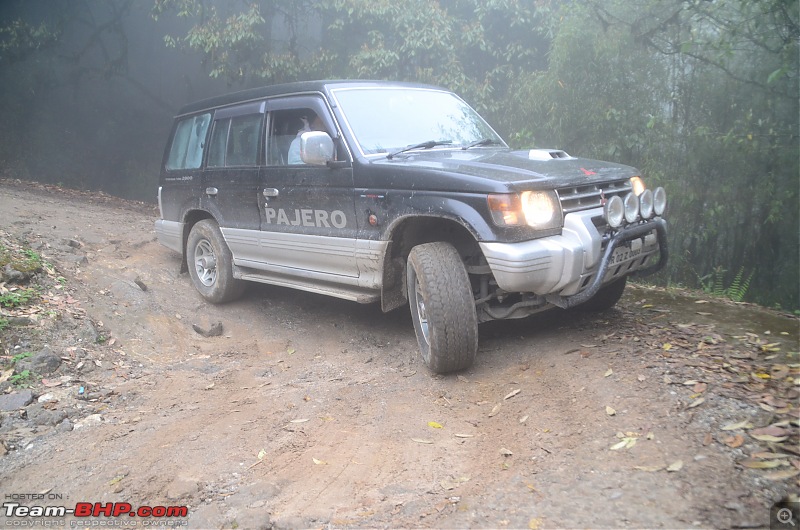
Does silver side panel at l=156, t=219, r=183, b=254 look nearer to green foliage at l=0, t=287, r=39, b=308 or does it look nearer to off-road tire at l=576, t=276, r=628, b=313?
green foliage at l=0, t=287, r=39, b=308

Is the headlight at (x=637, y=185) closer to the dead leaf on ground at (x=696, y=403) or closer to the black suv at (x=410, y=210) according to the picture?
the black suv at (x=410, y=210)

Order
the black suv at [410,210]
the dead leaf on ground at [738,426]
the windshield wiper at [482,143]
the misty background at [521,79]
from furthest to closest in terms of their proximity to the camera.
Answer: the misty background at [521,79]
the windshield wiper at [482,143]
the black suv at [410,210]
the dead leaf on ground at [738,426]

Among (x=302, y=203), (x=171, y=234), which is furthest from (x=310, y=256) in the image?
(x=171, y=234)

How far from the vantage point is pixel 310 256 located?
520 cm

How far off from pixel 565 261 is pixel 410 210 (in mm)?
1082

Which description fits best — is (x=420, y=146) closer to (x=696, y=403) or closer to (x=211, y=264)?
(x=696, y=403)

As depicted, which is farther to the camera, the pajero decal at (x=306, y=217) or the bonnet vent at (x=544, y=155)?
the pajero decal at (x=306, y=217)

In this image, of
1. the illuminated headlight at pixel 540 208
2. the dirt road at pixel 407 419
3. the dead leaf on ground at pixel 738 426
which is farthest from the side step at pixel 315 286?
the dead leaf on ground at pixel 738 426

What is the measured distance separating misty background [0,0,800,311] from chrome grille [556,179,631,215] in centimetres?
237

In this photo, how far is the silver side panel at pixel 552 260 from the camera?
3.72 meters

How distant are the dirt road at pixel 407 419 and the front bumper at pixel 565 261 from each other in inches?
20.6

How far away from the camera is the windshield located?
488cm

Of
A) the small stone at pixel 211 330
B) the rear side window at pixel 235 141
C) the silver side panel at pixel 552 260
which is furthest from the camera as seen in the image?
the small stone at pixel 211 330

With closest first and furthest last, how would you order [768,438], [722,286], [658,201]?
[768,438]
[658,201]
[722,286]
